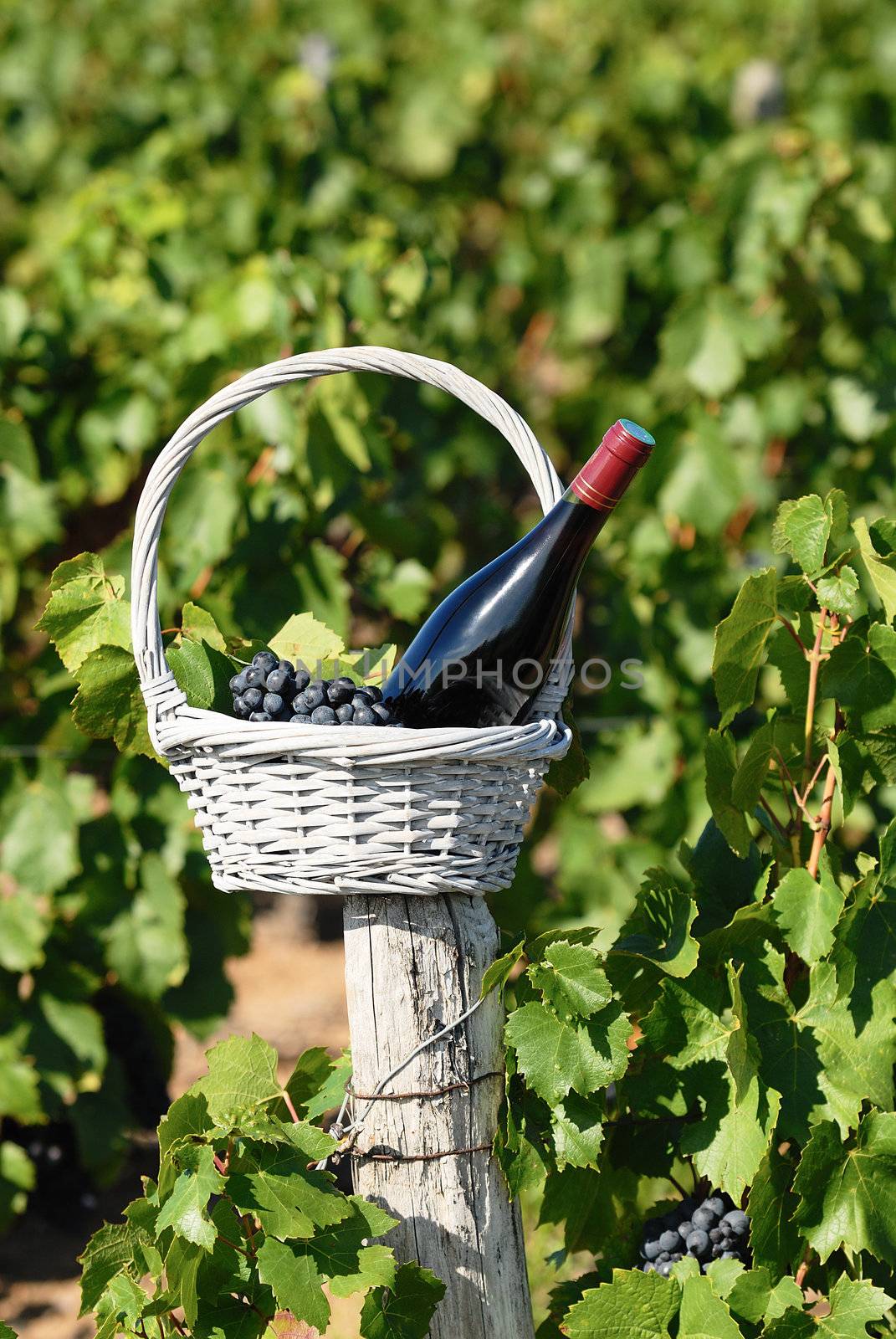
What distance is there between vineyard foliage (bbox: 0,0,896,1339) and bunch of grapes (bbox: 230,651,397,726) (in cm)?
13

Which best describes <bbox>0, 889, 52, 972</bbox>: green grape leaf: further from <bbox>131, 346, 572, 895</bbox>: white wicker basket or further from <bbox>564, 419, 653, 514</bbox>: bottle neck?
<bbox>564, 419, 653, 514</bbox>: bottle neck

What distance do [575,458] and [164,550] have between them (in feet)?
5.49

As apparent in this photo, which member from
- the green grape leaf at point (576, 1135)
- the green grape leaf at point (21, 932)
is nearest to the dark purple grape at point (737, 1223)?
the green grape leaf at point (576, 1135)

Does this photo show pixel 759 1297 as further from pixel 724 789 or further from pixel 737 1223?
pixel 724 789

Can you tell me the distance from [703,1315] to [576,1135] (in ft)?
0.76

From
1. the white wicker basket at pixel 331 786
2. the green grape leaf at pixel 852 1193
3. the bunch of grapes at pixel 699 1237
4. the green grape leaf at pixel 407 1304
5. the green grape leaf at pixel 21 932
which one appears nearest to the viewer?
the white wicker basket at pixel 331 786

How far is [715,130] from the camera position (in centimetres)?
416

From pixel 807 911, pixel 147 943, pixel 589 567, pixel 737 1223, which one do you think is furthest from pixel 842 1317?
pixel 589 567

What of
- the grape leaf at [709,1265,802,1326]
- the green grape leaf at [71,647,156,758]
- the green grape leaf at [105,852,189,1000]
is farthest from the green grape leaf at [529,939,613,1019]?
the green grape leaf at [105,852,189,1000]

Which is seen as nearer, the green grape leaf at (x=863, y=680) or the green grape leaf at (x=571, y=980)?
the green grape leaf at (x=571, y=980)

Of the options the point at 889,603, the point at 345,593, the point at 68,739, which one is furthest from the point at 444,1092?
the point at 68,739

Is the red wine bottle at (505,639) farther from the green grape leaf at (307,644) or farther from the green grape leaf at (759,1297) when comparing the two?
the green grape leaf at (759,1297)

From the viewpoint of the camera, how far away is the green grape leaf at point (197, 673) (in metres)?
1.50

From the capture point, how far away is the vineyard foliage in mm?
1590
